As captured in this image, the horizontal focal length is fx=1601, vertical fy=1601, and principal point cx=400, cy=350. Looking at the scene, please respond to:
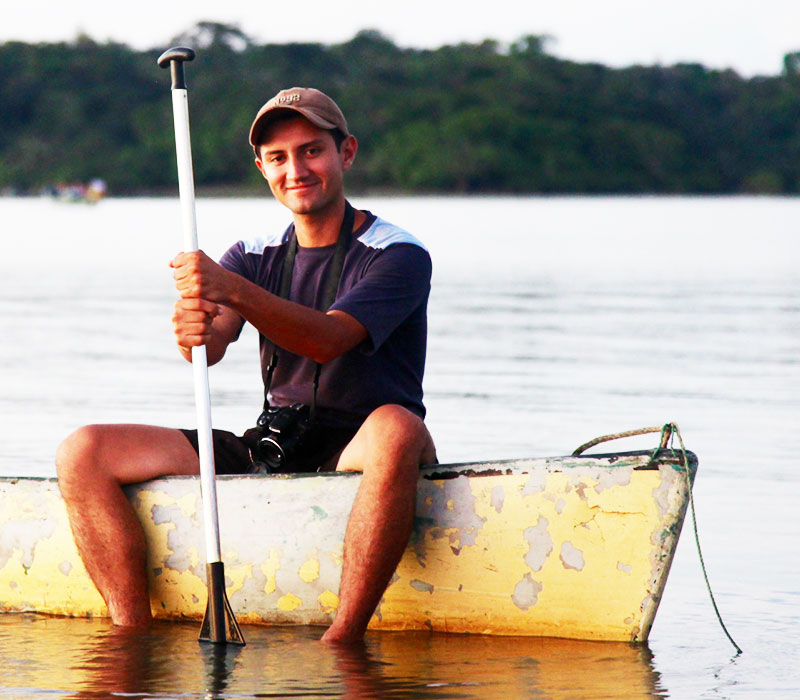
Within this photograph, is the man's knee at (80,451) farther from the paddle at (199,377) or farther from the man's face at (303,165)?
the man's face at (303,165)

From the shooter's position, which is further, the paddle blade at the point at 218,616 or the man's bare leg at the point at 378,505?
the paddle blade at the point at 218,616

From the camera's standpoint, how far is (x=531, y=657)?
162 inches

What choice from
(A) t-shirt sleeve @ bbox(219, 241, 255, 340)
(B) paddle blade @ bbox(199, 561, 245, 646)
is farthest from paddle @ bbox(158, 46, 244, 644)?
(A) t-shirt sleeve @ bbox(219, 241, 255, 340)

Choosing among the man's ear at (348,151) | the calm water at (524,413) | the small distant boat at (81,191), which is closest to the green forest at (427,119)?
the small distant boat at (81,191)

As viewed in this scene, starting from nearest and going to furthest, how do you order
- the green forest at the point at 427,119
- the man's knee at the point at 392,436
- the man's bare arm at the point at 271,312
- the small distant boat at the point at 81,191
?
1. the man's bare arm at the point at 271,312
2. the man's knee at the point at 392,436
3. the small distant boat at the point at 81,191
4. the green forest at the point at 427,119

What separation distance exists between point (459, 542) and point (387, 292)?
2.25 feet

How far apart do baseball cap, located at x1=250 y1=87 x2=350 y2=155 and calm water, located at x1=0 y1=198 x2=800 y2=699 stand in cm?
136

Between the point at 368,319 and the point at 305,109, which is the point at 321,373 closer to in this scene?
the point at 368,319

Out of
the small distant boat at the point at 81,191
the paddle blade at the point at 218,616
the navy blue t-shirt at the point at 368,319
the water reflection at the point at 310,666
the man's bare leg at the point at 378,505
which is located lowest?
the water reflection at the point at 310,666

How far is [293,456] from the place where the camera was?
4.23 m

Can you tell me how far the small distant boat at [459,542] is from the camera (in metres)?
4.02

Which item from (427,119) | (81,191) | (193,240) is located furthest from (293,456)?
(427,119)

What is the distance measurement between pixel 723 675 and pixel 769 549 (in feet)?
4.93

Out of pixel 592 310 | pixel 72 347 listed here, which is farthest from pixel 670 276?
pixel 72 347
